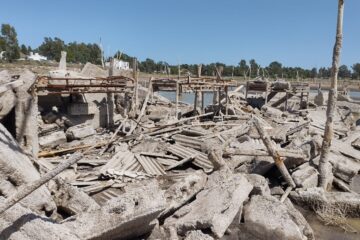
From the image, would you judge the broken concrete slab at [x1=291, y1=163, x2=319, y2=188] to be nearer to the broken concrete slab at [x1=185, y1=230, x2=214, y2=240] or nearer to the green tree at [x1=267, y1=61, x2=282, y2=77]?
the broken concrete slab at [x1=185, y1=230, x2=214, y2=240]

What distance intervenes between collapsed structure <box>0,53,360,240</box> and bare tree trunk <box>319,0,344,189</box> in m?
0.31

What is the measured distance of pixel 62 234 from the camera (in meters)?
4.66

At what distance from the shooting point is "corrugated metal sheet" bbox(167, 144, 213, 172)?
1008 cm

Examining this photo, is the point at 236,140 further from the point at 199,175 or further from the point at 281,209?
the point at 281,209

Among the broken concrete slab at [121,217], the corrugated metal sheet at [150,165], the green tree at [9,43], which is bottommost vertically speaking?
the corrugated metal sheet at [150,165]

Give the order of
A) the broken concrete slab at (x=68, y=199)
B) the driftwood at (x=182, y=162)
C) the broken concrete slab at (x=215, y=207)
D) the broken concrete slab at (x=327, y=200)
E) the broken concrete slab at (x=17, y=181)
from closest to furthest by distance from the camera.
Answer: the broken concrete slab at (x=17, y=181) → the broken concrete slab at (x=68, y=199) → the broken concrete slab at (x=215, y=207) → the broken concrete slab at (x=327, y=200) → the driftwood at (x=182, y=162)

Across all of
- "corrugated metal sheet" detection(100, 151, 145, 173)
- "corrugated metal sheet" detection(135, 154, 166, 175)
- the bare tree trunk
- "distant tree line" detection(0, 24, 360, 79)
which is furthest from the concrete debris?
"distant tree line" detection(0, 24, 360, 79)

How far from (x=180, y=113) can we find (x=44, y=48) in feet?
246

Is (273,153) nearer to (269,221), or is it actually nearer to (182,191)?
(269,221)

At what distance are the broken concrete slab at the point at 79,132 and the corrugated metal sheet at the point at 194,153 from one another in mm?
3150

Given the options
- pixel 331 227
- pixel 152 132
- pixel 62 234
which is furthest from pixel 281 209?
pixel 152 132

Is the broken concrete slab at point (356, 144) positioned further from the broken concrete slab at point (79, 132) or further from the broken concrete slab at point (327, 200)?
the broken concrete slab at point (79, 132)

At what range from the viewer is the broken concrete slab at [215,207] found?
21.2 ft

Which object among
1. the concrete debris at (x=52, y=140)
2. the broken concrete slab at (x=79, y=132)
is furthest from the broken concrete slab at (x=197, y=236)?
the broken concrete slab at (x=79, y=132)
